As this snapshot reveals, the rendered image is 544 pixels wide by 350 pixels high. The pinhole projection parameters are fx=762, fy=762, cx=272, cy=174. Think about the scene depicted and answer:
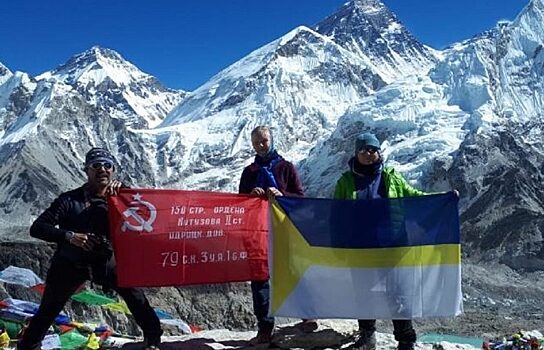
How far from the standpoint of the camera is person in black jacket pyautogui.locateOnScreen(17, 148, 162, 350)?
649 cm

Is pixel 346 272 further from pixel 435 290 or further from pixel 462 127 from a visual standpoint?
pixel 462 127

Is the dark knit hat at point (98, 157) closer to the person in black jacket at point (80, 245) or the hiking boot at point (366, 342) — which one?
the person in black jacket at point (80, 245)

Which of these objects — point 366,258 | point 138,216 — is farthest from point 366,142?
A: point 138,216

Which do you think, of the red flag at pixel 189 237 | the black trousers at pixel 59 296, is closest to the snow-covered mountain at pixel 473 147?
the red flag at pixel 189 237

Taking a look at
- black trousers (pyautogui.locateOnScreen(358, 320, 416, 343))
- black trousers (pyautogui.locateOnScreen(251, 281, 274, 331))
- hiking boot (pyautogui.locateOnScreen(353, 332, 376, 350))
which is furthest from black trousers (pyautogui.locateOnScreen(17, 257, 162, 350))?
black trousers (pyautogui.locateOnScreen(358, 320, 416, 343))

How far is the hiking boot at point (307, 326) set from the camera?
8008 millimetres

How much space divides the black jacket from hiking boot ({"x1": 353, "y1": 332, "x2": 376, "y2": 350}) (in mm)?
2470

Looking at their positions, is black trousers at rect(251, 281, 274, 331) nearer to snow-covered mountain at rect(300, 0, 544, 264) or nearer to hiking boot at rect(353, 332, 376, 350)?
hiking boot at rect(353, 332, 376, 350)

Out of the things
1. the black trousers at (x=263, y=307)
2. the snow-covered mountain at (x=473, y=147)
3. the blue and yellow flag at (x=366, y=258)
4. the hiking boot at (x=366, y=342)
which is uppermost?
the snow-covered mountain at (x=473, y=147)

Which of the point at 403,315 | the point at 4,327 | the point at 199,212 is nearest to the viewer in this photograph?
the point at 403,315

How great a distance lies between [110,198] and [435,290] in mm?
3072

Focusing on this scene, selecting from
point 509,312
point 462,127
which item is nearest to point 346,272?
point 509,312

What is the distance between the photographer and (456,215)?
7.00 metres

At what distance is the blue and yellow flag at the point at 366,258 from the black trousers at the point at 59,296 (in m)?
1.24
